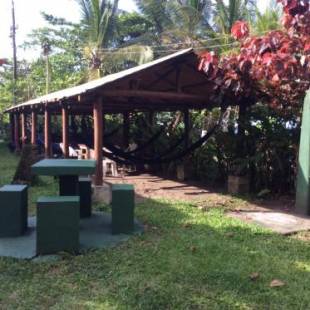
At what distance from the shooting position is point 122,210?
4590mm

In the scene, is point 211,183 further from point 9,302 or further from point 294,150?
point 9,302

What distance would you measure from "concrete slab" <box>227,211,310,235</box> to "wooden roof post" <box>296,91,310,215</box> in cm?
20

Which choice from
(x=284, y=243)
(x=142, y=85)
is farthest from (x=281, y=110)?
(x=284, y=243)

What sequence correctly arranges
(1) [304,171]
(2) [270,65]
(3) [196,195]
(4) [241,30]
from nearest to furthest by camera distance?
(2) [270,65] → (4) [241,30] → (1) [304,171] → (3) [196,195]

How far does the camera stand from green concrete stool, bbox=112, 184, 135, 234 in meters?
4.58

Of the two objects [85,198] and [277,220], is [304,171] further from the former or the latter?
[85,198]

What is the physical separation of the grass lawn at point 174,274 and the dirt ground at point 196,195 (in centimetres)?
158

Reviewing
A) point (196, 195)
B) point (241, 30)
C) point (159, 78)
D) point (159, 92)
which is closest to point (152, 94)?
point (159, 92)

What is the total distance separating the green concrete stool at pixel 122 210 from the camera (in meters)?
4.58

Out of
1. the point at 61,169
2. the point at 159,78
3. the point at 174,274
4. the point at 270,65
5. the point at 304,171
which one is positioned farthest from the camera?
the point at 159,78

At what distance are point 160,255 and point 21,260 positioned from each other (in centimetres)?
124

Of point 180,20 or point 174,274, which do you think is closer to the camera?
point 174,274

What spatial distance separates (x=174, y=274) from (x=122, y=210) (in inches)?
52.2

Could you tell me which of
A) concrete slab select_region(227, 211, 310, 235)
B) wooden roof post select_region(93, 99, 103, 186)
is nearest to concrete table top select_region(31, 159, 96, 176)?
wooden roof post select_region(93, 99, 103, 186)
